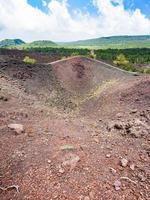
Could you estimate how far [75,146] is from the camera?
12.9 meters

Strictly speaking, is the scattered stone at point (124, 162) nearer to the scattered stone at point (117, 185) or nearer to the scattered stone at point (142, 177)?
the scattered stone at point (142, 177)

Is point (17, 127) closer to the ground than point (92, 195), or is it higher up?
higher up

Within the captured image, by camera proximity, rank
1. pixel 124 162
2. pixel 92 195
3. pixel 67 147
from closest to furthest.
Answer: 1. pixel 92 195
2. pixel 124 162
3. pixel 67 147

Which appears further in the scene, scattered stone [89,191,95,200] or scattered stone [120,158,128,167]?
scattered stone [120,158,128,167]

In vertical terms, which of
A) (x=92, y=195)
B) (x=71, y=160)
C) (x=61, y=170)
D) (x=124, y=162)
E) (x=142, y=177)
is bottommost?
(x=142, y=177)

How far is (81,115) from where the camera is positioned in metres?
22.4

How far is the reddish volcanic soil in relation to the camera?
34.6 feet

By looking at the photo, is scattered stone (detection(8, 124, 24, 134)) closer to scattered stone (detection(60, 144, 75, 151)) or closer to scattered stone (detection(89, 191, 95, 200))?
scattered stone (detection(60, 144, 75, 151))

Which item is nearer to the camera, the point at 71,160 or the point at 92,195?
the point at 92,195

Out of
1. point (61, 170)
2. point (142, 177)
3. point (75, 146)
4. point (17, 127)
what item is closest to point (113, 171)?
point (142, 177)

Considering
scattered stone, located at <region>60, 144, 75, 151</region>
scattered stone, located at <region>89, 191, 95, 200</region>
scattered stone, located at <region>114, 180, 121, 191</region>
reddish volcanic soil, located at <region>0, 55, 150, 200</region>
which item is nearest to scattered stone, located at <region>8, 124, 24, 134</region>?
reddish volcanic soil, located at <region>0, 55, 150, 200</region>

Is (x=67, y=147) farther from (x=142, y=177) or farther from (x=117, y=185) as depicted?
(x=142, y=177)

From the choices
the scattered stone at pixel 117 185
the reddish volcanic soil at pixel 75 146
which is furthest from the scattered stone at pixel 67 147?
the scattered stone at pixel 117 185

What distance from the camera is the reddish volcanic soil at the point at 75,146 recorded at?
10.5m
